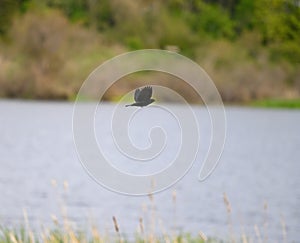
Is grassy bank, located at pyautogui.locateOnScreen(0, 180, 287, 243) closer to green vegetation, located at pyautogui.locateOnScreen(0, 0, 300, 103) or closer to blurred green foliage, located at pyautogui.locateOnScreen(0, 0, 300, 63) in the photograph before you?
green vegetation, located at pyautogui.locateOnScreen(0, 0, 300, 103)

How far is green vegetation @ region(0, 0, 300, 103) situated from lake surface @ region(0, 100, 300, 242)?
32.6 ft

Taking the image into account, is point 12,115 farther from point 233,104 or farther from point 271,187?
point 271,187

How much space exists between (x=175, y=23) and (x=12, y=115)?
1806cm

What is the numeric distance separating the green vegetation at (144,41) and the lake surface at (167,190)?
9.95 m

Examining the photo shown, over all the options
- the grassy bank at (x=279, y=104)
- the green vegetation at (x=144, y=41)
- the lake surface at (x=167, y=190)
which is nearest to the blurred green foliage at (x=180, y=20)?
the green vegetation at (x=144, y=41)

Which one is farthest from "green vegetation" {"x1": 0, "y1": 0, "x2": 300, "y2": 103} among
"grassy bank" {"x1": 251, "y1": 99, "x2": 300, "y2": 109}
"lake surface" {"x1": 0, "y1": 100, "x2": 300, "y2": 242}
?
"lake surface" {"x1": 0, "y1": 100, "x2": 300, "y2": 242}

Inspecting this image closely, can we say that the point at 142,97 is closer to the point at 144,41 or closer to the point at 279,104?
the point at 279,104

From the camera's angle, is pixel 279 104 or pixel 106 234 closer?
pixel 106 234

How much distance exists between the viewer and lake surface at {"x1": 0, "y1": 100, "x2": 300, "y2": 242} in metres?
14.2

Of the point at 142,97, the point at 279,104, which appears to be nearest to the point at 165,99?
the point at 142,97

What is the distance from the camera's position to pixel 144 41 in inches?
1975

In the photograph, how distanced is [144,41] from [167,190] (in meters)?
32.1

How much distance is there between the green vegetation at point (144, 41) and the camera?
44938mm

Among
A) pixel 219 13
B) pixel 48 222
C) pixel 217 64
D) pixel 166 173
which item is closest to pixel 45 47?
pixel 217 64
